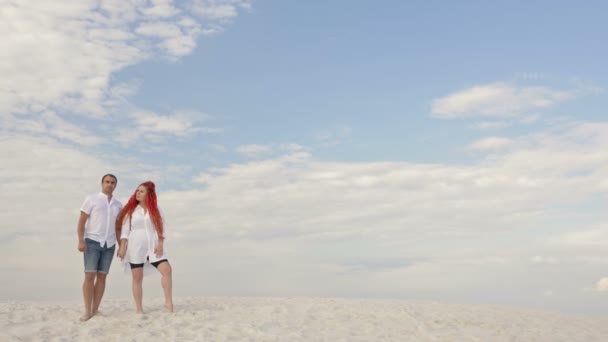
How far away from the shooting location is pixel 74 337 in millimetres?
10211

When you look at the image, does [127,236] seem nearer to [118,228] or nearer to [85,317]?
[118,228]

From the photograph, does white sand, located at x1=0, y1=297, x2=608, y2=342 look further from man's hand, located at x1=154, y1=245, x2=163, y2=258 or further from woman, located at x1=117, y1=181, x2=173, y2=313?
man's hand, located at x1=154, y1=245, x2=163, y2=258

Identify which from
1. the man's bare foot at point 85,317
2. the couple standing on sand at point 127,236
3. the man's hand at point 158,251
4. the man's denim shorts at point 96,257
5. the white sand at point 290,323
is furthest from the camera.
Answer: the man's hand at point 158,251

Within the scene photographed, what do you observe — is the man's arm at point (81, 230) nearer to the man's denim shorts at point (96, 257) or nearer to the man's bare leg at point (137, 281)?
the man's denim shorts at point (96, 257)

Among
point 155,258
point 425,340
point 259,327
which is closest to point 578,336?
point 425,340

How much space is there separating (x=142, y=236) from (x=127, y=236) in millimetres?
316

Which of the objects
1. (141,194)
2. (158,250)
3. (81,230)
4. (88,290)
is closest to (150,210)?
(141,194)

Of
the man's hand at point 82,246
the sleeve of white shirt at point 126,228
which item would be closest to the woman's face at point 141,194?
the sleeve of white shirt at point 126,228

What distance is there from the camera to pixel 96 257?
36.4 feet

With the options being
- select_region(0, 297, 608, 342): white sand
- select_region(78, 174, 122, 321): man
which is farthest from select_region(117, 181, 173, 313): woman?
select_region(0, 297, 608, 342): white sand

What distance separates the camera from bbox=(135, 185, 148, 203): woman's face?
11.3 m

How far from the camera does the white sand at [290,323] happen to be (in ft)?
34.2

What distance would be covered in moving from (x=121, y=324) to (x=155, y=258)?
1.36 metres

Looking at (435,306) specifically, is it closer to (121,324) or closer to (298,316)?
(298,316)
